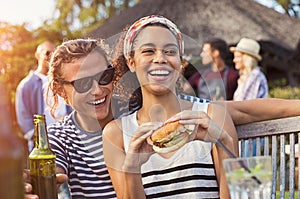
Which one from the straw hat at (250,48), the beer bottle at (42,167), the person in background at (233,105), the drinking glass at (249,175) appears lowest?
the drinking glass at (249,175)

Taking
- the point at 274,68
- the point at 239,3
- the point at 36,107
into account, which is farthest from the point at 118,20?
the point at 36,107

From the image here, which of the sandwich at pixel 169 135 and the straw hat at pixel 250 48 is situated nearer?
the sandwich at pixel 169 135

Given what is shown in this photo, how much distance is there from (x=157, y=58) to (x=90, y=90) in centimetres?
35

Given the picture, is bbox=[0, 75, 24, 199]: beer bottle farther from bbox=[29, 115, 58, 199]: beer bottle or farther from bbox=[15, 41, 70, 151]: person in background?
bbox=[15, 41, 70, 151]: person in background

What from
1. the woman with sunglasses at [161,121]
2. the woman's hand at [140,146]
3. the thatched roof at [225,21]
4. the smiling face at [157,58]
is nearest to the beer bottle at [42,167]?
the woman's hand at [140,146]

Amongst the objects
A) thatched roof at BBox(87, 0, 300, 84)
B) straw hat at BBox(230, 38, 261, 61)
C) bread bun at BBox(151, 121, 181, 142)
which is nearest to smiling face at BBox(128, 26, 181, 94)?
A: bread bun at BBox(151, 121, 181, 142)

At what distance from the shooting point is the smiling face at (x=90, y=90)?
215cm

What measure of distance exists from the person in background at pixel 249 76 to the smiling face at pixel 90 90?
336 centimetres

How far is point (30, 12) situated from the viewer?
62.3 ft

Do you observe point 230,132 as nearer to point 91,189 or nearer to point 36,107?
point 91,189

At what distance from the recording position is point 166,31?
193cm

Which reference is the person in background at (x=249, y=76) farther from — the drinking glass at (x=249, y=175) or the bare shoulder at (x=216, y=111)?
the drinking glass at (x=249, y=175)

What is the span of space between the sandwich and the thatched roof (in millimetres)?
10602

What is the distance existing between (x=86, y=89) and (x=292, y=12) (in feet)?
75.5
